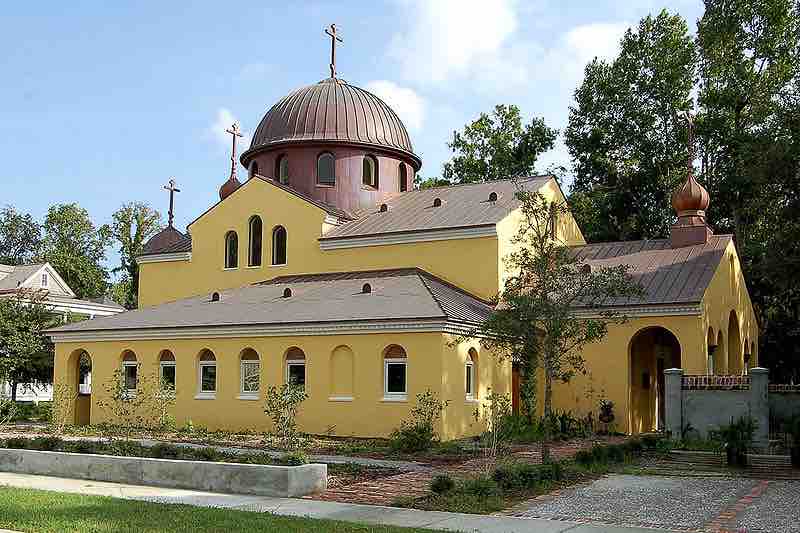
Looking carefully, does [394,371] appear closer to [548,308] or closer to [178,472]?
[548,308]

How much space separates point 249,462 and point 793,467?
35.4ft

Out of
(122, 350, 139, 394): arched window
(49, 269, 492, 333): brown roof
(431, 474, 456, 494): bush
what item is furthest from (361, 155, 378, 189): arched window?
(431, 474, 456, 494): bush

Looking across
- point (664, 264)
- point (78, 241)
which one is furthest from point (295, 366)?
point (78, 241)

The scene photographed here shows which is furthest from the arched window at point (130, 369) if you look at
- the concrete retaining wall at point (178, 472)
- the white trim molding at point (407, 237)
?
the concrete retaining wall at point (178, 472)

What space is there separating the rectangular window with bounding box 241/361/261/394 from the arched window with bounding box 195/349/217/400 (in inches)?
44.5

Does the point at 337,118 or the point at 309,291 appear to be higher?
the point at 337,118

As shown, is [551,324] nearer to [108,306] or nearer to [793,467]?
[793,467]

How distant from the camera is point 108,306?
218 ft

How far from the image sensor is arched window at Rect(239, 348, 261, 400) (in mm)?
26328

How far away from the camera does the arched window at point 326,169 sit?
3356cm

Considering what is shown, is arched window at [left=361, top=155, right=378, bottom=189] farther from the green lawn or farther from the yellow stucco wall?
the green lawn

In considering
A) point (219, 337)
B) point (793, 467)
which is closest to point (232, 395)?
point (219, 337)

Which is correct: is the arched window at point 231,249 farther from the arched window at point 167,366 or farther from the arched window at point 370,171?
the arched window at point 167,366

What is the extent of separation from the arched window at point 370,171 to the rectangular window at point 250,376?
33.5 ft
